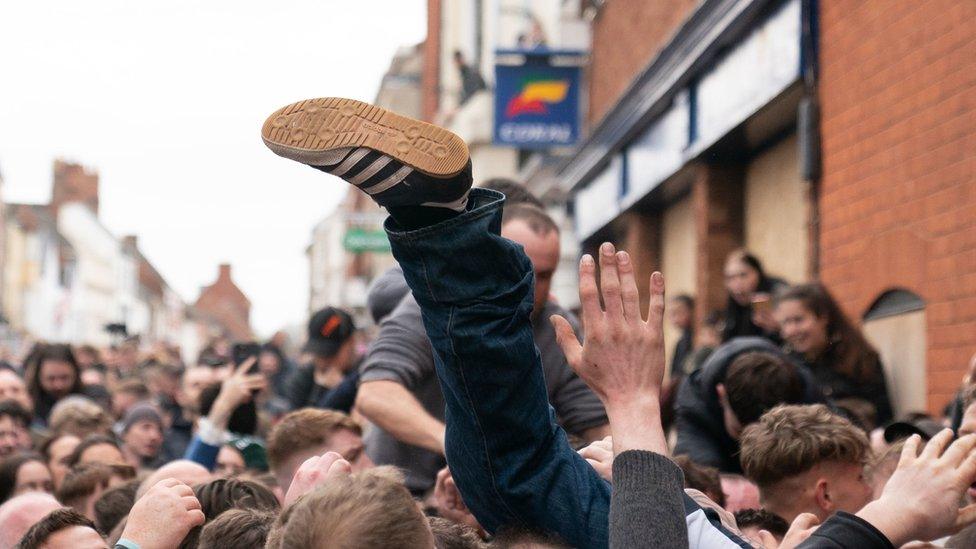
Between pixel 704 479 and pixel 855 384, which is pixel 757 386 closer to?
pixel 704 479

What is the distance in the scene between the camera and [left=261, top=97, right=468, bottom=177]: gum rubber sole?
102 inches

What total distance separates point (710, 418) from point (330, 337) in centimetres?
392

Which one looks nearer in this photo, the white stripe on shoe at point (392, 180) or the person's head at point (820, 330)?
the white stripe on shoe at point (392, 180)

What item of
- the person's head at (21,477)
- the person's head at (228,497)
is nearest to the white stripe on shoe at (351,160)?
the person's head at (228,497)

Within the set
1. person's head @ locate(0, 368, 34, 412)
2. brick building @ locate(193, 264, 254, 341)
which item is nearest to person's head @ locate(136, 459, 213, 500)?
person's head @ locate(0, 368, 34, 412)

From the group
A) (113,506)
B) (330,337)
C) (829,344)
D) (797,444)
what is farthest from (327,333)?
(797,444)

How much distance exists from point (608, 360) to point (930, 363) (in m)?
4.46

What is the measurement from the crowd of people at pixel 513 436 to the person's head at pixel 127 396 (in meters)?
4.46

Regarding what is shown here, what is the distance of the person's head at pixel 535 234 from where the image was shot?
14.1ft

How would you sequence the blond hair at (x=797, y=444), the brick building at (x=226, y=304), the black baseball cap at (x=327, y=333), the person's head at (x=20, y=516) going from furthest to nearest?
the brick building at (x=226, y=304), the black baseball cap at (x=327, y=333), the person's head at (x=20, y=516), the blond hair at (x=797, y=444)

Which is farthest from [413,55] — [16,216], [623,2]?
[623,2]

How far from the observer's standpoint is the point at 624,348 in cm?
276

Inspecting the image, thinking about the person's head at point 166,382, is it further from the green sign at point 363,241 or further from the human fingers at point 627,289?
the green sign at point 363,241

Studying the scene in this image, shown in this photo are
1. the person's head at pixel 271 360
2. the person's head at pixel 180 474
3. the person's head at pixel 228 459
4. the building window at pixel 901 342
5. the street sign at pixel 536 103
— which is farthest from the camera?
the street sign at pixel 536 103
